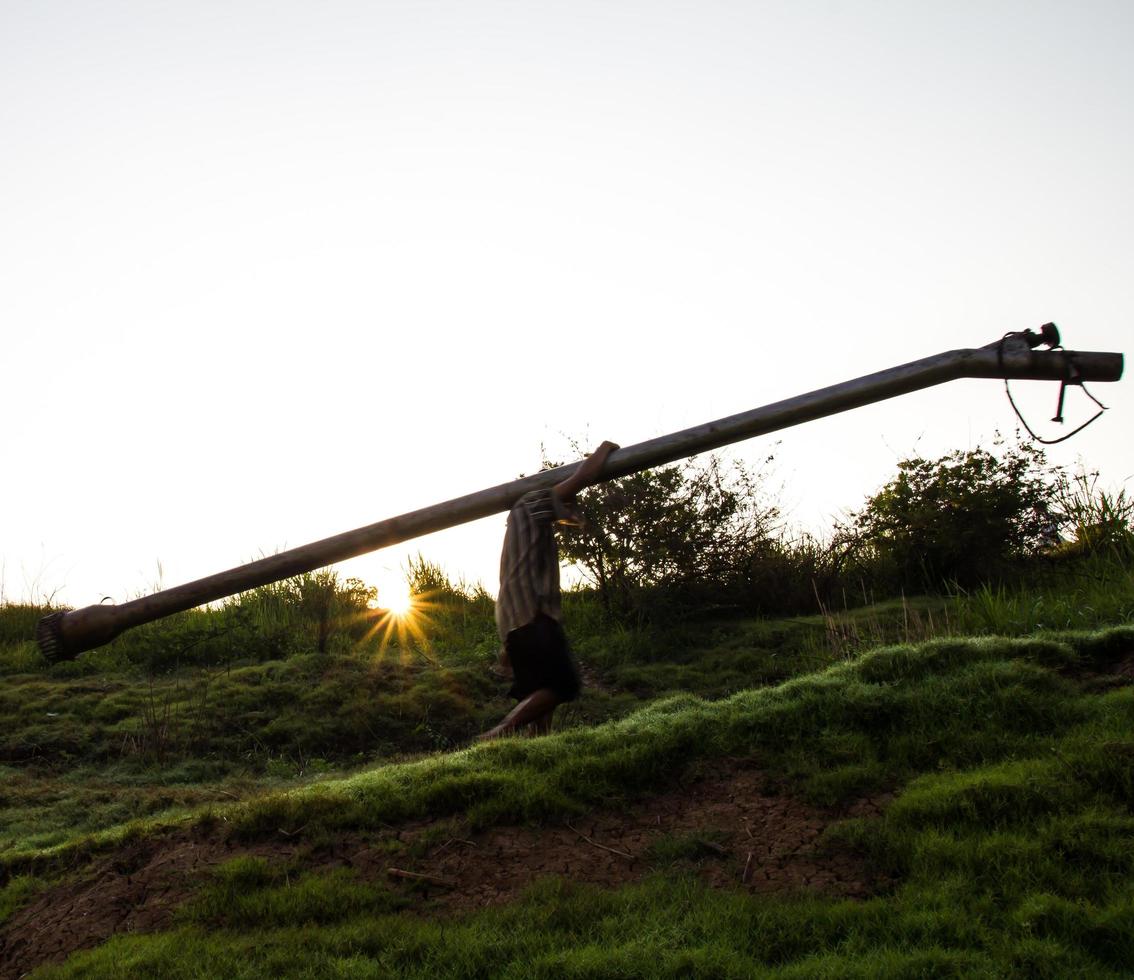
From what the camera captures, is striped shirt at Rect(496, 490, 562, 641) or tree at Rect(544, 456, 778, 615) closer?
striped shirt at Rect(496, 490, 562, 641)

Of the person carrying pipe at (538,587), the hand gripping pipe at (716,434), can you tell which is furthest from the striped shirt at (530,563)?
the hand gripping pipe at (716,434)

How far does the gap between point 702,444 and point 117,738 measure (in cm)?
679

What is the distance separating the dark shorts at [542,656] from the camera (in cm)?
576

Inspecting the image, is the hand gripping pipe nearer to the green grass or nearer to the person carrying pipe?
the person carrying pipe

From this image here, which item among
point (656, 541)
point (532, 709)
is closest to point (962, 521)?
point (656, 541)

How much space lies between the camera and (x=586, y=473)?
223 inches

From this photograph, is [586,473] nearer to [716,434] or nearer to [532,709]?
[716,434]

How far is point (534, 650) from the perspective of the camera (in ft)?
18.9

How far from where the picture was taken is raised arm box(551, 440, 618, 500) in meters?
5.64

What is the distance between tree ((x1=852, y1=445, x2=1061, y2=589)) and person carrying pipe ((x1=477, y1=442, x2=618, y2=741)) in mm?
7678

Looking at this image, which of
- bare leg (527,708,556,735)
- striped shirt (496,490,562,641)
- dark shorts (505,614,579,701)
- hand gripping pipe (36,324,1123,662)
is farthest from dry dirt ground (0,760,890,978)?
hand gripping pipe (36,324,1123,662)

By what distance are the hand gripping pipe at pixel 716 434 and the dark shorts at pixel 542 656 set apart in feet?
2.68

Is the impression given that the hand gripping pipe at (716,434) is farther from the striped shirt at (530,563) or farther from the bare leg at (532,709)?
the bare leg at (532,709)

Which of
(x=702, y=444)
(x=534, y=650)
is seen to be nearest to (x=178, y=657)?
(x=534, y=650)
